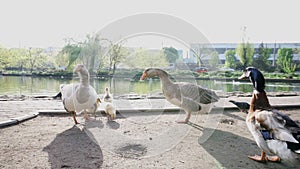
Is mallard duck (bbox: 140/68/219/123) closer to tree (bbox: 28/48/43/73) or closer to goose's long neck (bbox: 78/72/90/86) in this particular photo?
goose's long neck (bbox: 78/72/90/86)

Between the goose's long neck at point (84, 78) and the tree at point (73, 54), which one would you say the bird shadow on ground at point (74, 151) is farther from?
the tree at point (73, 54)

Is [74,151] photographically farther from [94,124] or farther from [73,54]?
[73,54]

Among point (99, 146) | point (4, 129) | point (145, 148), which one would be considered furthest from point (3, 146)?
point (145, 148)

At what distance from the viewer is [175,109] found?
515 cm

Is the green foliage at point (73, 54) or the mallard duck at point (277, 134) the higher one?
the green foliage at point (73, 54)

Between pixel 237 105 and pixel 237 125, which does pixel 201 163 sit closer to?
pixel 237 125

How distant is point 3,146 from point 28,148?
0.31 m

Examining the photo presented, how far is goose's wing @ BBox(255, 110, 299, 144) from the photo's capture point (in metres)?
2.08

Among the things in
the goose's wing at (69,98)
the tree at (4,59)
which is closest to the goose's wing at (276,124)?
the goose's wing at (69,98)

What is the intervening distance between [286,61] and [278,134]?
32150 mm

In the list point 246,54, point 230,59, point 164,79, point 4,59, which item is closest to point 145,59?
point 164,79

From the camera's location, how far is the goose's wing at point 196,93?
3979mm

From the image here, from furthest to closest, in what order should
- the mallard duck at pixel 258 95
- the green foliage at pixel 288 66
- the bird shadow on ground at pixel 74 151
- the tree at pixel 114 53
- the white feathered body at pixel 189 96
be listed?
the green foliage at pixel 288 66, the tree at pixel 114 53, the white feathered body at pixel 189 96, the mallard duck at pixel 258 95, the bird shadow on ground at pixel 74 151

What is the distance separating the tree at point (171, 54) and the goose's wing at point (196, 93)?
146 centimetres
